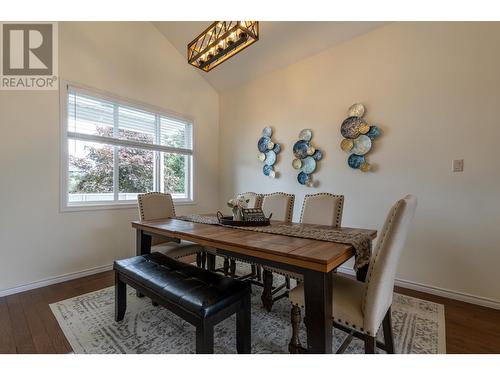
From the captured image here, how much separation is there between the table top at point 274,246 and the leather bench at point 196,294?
0.23 m

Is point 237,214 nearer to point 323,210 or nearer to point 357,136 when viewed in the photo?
point 323,210

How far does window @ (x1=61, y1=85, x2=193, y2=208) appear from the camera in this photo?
2836mm

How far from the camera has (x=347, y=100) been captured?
302 cm

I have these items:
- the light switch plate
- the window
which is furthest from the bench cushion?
the light switch plate

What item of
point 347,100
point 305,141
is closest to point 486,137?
point 347,100

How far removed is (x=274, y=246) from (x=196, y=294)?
1.74ft

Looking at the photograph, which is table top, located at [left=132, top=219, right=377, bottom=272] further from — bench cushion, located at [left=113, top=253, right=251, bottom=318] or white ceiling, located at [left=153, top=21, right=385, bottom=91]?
white ceiling, located at [left=153, top=21, right=385, bottom=91]

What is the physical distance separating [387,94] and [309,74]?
1.15 meters

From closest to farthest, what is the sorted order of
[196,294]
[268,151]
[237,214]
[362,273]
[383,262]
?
[383,262]
[196,294]
[362,273]
[237,214]
[268,151]

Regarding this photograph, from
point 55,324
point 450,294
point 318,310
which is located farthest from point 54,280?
point 450,294

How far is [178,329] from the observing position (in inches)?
69.3

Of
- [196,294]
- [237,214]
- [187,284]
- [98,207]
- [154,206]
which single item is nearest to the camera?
[196,294]

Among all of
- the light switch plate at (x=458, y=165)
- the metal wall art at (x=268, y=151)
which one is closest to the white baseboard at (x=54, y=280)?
the metal wall art at (x=268, y=151)
